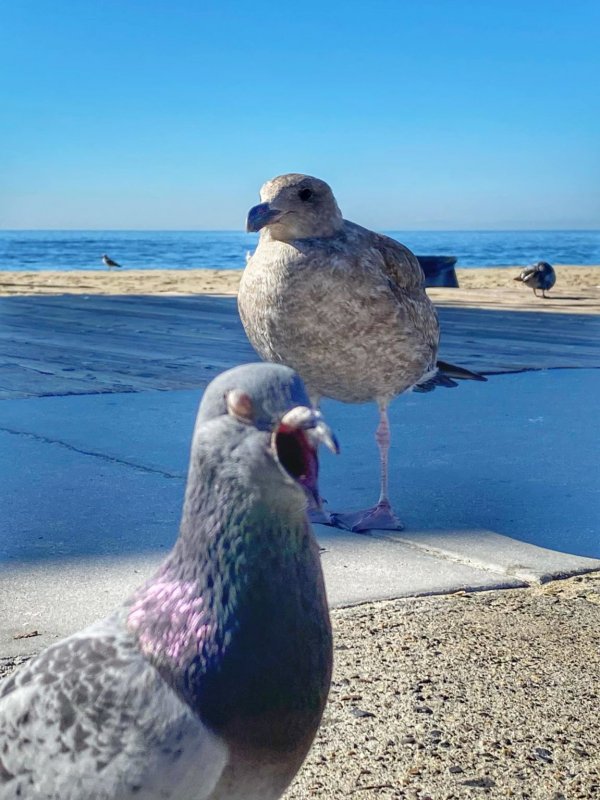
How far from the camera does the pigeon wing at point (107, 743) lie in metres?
1.94

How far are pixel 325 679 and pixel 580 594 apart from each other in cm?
242

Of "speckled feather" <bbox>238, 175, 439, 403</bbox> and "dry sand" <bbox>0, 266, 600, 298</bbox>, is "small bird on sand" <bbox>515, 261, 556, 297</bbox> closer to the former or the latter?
"dry sand" <bbox>0, 266, 600, 298</bbox>

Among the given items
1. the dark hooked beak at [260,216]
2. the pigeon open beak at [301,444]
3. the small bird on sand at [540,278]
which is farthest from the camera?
→ the small bird on sand at [540,278]

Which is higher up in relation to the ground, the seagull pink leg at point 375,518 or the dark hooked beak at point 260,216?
the dark hooked beak at point 260,216

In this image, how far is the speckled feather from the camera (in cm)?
485

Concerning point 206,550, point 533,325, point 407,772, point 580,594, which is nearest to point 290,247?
point 580,594

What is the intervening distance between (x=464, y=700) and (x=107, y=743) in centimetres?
169

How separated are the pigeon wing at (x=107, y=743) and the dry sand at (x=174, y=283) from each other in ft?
55.1

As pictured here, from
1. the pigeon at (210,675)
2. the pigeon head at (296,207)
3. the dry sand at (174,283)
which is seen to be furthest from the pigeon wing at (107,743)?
the dry sand at (174,283)

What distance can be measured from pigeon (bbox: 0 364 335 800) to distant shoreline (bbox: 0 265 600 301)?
16135mm

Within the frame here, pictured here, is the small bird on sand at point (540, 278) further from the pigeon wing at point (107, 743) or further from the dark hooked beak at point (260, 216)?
the pigeon wing at point (107, 743)

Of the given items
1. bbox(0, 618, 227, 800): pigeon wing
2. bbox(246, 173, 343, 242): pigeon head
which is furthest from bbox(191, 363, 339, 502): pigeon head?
bbox(246, 173, 343, 242): pigeon head

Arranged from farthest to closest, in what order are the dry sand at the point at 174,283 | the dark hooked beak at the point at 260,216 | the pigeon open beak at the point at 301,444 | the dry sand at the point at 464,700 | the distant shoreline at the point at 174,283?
the dry sand at the point at 174,283 < the distant shoreline at the point at 174,283 < the dark hooked beak at the point at 260,216 < the dry sand at the point at 464,700 < the pigeon open beak at the point at 301,444

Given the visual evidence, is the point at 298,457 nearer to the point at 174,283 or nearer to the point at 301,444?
the point at 301,444
